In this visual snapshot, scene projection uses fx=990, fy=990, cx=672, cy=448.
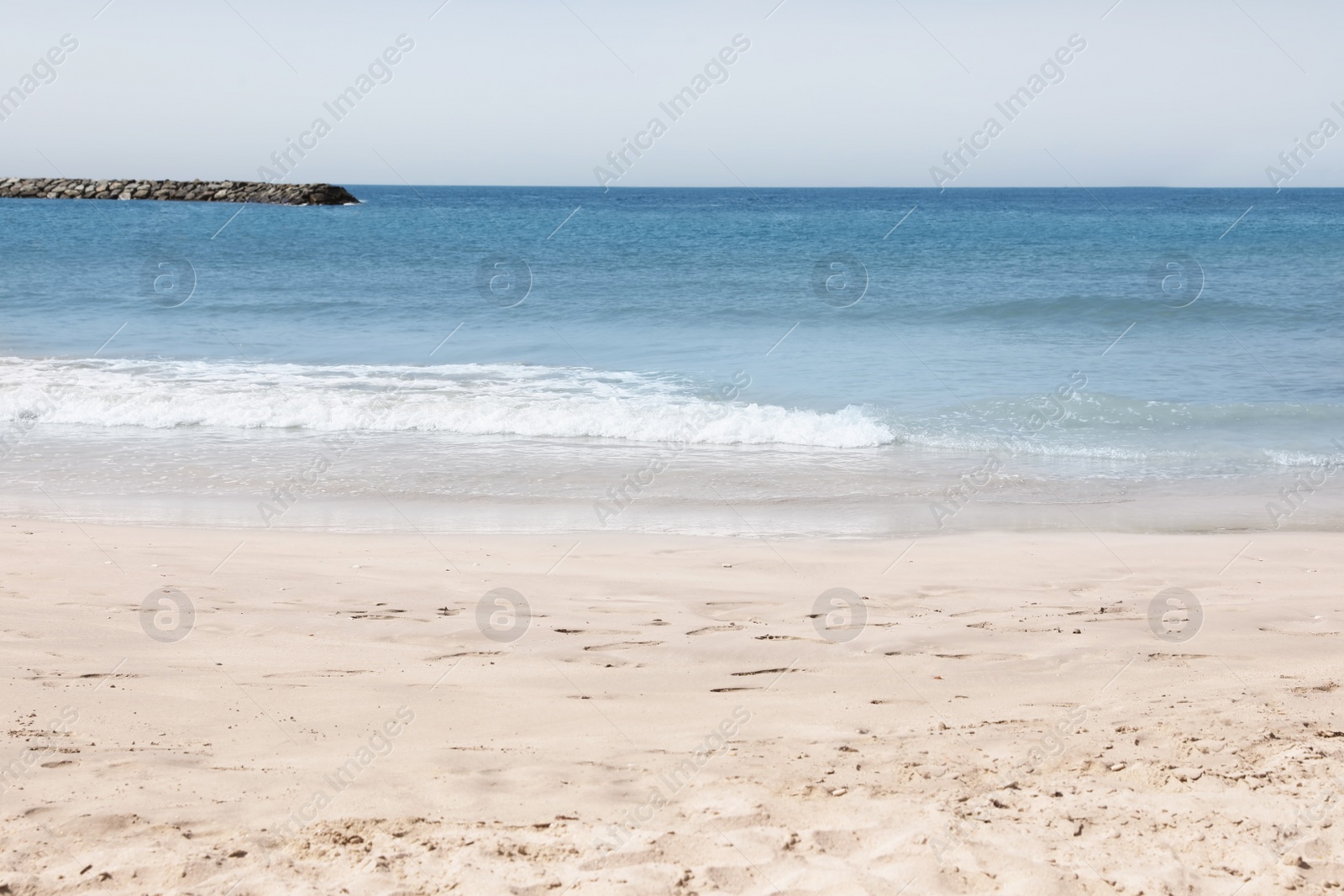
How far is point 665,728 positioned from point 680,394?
30.2 feet

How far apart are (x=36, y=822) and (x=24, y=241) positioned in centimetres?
4125

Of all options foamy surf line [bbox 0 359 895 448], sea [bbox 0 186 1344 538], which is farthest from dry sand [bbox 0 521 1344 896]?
foamy surf line [bbox 0 359 895 448]

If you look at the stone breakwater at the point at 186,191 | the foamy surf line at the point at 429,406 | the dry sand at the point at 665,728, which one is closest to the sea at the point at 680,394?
the foamy surf line at the point at 429,406

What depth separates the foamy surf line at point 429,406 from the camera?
1127 cm

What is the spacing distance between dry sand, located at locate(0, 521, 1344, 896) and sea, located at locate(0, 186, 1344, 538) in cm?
168

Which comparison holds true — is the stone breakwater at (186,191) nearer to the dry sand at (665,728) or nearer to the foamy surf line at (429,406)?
the foamy surf line at (429,406)

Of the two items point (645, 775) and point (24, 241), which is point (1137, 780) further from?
point (24, 241)

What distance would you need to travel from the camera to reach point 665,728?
421 cm

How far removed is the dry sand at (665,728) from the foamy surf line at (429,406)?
15.1ft

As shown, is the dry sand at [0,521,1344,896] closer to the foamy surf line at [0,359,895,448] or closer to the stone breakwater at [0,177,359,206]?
the foamy surf line at [0,359,895,448]

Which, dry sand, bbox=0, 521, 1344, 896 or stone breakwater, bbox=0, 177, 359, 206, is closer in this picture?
dry sand, bbox=0, 521, 1344, 896

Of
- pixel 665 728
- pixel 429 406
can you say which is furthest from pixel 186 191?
pixel 665 728

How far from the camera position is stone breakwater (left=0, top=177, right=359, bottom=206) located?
246ft

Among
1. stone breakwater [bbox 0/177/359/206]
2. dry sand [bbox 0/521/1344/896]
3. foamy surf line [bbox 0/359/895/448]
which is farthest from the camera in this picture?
stone breakwater [bbox 0/177/359/206]
